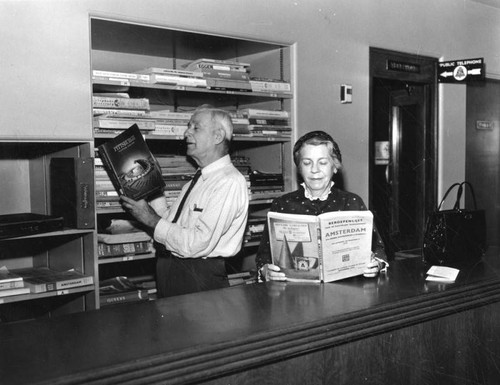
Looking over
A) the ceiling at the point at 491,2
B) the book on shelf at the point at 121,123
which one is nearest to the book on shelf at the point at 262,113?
the book on shelf at the point at 121,123

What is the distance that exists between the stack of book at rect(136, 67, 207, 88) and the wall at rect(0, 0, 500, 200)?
0.27m

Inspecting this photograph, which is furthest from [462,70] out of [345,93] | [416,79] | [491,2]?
[345,93]

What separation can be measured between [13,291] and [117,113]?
3.52 ft

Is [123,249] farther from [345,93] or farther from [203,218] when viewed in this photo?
[345,93]

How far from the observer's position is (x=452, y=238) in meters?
2.72

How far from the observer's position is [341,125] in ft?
14.1

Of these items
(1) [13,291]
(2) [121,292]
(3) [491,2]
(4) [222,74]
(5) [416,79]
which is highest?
(3) [491,2]

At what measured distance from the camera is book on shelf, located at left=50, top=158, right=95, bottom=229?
2.98 meters

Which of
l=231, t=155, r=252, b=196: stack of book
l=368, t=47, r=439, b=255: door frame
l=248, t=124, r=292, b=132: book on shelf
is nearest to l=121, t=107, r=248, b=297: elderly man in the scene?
l=248, t=124, r=292, b=132: book on shelf

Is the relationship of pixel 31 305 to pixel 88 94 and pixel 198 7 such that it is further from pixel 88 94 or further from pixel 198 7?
pixel 198 7

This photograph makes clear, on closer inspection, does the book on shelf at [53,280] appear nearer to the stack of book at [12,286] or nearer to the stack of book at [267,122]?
the stack of book at [12,286]

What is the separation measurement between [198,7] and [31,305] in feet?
6.66

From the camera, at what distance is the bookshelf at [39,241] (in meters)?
3.12

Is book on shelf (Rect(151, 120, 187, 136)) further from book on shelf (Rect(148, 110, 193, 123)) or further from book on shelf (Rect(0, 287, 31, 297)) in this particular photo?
book on shelf (Rect(0, 287, 31, 297))
